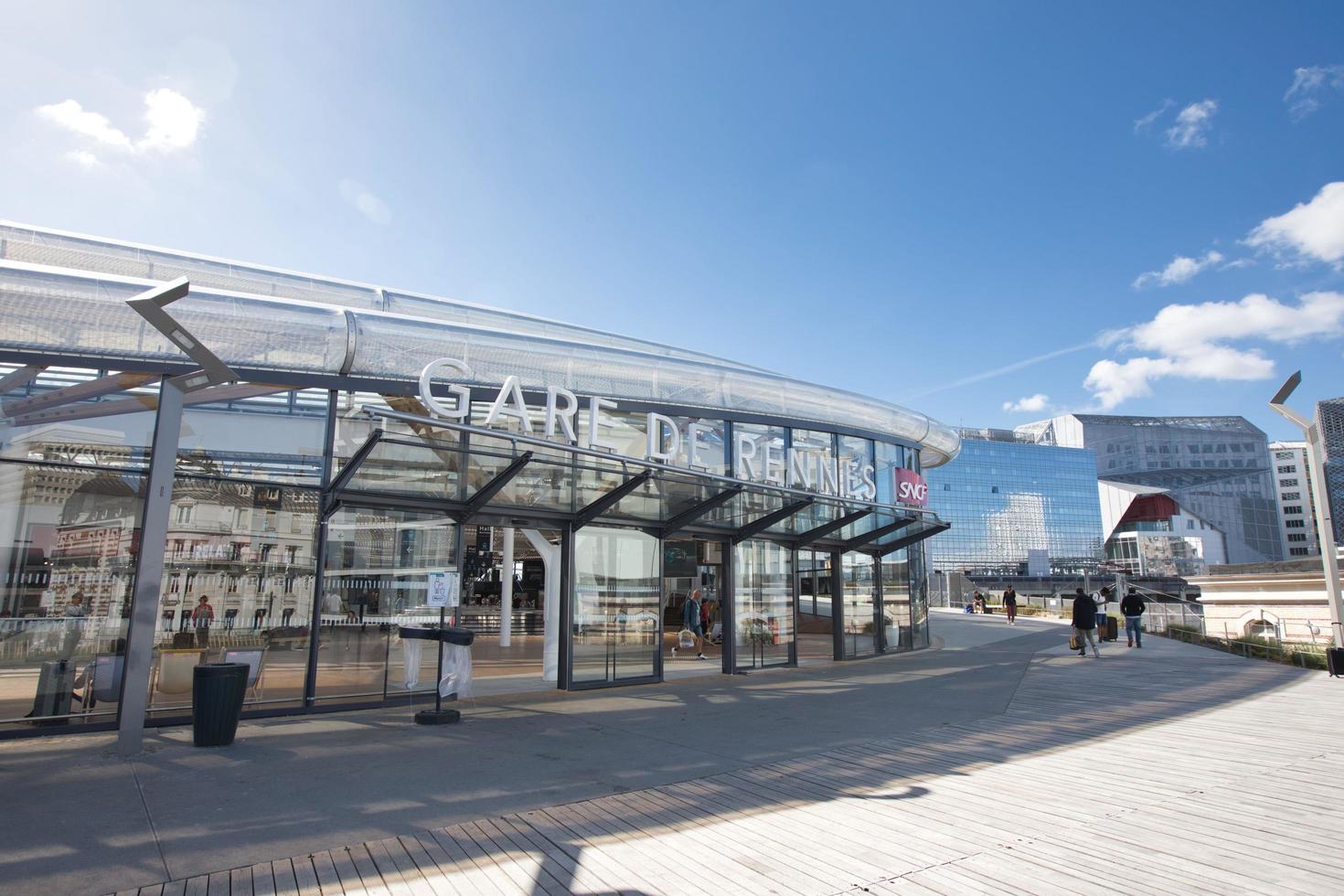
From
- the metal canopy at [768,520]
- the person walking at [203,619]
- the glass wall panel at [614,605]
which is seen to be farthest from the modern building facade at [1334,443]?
the person walking at [203,619]

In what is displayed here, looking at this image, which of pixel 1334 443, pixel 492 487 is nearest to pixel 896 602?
pixel 492 487

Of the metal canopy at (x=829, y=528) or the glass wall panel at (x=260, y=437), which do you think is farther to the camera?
the metal canopy at (x=829, y=528)

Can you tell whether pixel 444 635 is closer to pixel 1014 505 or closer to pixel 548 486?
pixel 548 486

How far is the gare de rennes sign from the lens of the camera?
1012 cm

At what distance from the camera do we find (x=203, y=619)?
1006 centimetres

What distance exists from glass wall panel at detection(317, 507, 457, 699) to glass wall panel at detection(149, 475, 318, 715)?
324mm

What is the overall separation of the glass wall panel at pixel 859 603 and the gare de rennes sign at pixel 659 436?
1.85 m

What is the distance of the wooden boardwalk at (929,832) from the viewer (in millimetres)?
4332

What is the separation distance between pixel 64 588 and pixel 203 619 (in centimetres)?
156

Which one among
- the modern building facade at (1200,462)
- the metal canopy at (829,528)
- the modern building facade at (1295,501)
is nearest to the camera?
the metal canopy at (829,528)

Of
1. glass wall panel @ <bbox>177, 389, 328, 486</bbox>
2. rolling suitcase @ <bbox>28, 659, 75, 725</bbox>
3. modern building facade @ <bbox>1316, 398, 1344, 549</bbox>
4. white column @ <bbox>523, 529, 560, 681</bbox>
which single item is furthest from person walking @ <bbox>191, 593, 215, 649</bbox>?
modern building facade @ <bbox>1316, 398, 1344, 549</bbox>

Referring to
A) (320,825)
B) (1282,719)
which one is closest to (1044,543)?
(1282,719)

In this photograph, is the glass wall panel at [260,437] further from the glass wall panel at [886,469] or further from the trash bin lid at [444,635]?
the glass wall panel at [886,469]

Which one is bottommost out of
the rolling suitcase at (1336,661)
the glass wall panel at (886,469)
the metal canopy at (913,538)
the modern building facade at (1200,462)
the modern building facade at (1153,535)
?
the rolling suitcase at (1336,661)
